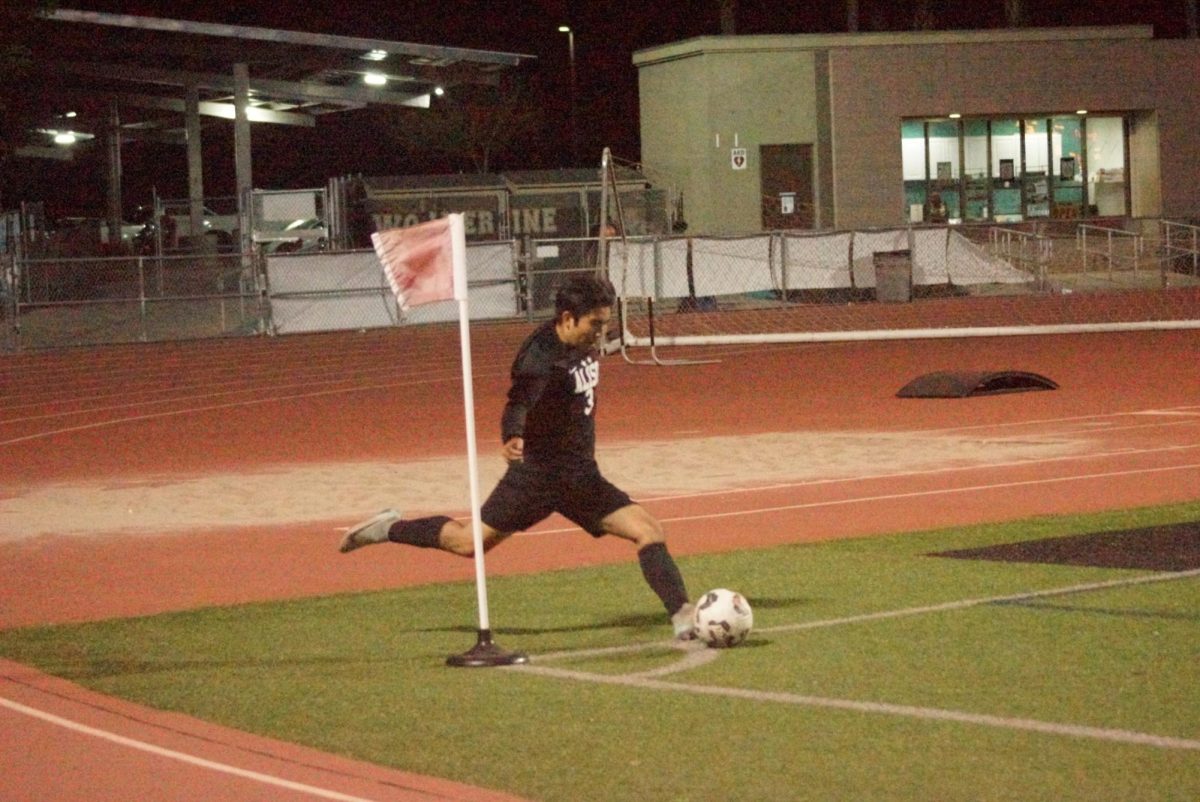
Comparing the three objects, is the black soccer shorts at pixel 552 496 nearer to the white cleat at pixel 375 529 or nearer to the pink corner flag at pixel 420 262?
the white cleat at pixel 375 529

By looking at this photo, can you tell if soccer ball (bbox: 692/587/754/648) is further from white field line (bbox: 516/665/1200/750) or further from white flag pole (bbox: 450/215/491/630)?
white flag pole (bbox: 450/215/491/630)

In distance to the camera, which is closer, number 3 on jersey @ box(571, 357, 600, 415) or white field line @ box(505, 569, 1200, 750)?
white field line @ box(505, 569, 1200, 750)

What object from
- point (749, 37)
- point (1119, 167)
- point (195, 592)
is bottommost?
point (195, 592)

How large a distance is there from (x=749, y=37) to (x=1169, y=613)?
39230 mm

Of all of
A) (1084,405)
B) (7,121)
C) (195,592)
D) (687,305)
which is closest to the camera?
(195,592)

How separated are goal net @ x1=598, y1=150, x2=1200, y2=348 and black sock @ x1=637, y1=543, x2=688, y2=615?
24.8 m

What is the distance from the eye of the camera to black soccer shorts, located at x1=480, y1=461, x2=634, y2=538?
346 inches

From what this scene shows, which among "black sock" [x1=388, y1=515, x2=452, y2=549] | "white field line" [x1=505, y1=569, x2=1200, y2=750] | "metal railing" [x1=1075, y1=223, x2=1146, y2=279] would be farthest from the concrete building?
"black sock" [x1=388, y1=515, x2=452, y2=549]

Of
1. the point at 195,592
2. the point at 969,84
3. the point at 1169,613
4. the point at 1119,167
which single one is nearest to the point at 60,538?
the point at 195,592

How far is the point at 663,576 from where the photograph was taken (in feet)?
28.6

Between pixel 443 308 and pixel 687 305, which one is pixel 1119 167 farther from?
pixel 443 308

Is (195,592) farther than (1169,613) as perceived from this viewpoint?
Yes

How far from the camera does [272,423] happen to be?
75.0ft

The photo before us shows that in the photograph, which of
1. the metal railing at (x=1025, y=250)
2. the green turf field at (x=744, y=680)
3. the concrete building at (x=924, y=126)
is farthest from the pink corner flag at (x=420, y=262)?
the concrete building at (x=924, y=126)
